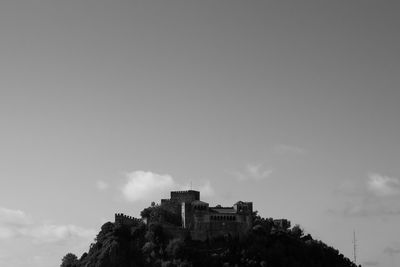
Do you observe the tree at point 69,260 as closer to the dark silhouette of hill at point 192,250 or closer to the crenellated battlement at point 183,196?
the dark silhouette of hill at point 192,250

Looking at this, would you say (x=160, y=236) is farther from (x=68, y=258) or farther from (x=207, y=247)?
(x=68, y=258)

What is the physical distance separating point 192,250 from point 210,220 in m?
9.88

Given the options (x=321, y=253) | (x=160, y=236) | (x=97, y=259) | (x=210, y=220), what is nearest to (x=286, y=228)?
(x=321, y=253)

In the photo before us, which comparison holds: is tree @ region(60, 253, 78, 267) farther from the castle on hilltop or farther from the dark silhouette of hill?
the castle on hilltop

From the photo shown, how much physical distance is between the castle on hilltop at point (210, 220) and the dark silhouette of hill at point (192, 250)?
5.39 feet

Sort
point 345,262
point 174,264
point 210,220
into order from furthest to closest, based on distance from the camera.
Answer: point 345,262, point 210,220, point 174,264

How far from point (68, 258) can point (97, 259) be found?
23004 mm

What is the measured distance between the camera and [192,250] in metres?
160

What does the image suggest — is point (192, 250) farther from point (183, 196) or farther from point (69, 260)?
point (69, 260)

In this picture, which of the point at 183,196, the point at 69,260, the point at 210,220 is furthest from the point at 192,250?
the point at 69,260

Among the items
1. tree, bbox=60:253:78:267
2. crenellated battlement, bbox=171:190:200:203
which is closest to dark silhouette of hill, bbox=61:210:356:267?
tree, bbox=60:253:78:267

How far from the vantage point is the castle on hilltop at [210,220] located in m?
166

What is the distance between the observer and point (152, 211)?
172125 mm

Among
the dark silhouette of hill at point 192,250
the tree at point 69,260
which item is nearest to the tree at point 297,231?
the dark silhouette of hill at point 192,250
